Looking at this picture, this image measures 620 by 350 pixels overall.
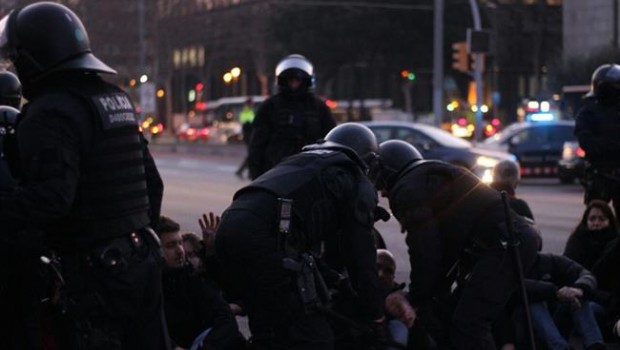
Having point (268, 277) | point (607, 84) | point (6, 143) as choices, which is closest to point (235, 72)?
point (607, 84)

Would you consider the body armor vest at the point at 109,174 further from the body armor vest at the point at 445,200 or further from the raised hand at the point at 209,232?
the raised hand at the point at 209,232

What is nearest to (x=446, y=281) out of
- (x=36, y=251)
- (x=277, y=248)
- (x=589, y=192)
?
(x=277, y=248)

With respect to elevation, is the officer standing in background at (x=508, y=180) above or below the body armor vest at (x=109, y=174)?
below

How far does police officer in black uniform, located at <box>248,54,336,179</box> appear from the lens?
10102mm

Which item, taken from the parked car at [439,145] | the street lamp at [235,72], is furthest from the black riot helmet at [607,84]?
the street lamp at [235,72]

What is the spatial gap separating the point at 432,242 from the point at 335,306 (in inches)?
24.7

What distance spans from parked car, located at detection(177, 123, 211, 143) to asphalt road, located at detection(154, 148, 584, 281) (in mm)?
27644

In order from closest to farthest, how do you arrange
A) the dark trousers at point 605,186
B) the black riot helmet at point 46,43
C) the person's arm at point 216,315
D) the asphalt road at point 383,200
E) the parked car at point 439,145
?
1. the black riot helmet at point 46,43
2. the person's arm at point 216,315
3. the dark trousers at point 605,186
4. the asphalt road at point 383,200
5. the parked car at point 439,145

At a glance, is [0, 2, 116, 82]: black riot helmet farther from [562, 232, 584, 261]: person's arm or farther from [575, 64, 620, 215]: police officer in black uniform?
[575, 64, 620, 215]: police officer in black uniform

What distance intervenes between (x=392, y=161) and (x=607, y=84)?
455cm

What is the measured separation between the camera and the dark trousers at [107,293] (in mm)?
4848

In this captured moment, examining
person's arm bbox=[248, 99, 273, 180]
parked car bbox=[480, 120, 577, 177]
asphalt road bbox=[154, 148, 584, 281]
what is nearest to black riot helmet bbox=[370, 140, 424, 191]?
person's arm bbox=[248, 99, 273, 180]

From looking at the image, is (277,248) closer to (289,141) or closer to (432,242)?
(432,242)

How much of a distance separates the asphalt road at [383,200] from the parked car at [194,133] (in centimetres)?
2764
